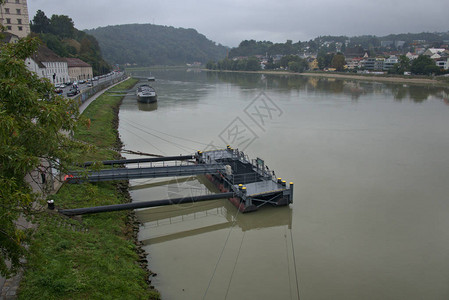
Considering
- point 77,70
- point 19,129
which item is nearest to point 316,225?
point 19,129

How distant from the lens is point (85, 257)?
9055mm

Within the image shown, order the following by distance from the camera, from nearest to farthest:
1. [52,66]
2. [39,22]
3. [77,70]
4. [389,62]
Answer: [52,66], [77,70], [39,22], [389,62]

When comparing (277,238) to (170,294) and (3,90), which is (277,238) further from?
(3,90)

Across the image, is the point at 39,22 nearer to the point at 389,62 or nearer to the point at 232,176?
the point at 232,176

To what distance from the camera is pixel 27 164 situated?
474 cm

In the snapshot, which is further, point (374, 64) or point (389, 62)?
point (374, 64)

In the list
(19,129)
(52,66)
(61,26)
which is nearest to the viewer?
(19,129)

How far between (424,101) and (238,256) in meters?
46.8

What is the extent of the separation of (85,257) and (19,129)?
5.12m

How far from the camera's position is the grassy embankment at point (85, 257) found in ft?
24.2

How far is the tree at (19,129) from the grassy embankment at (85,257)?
2.87 feet

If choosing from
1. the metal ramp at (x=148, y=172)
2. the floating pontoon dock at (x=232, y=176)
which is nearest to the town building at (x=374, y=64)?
the floating pontoon dock at (x=232, y=176)

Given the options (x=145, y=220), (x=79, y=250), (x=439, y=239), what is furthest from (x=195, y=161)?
(x=439, y=239)

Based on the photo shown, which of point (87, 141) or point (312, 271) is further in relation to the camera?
point (87, 141)
